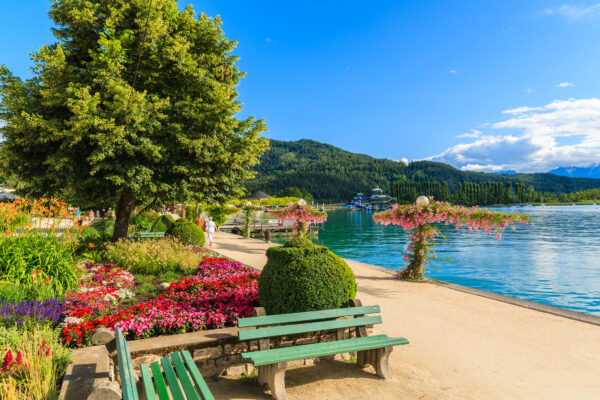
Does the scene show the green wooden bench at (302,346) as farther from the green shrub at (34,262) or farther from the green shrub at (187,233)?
the green shrub at (187,233)

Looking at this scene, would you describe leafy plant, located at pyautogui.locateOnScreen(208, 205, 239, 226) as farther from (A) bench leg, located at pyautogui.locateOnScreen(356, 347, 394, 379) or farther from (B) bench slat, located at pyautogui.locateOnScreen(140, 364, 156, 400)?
(B) bench slat, located at pyautogui.locateOnScreen(140, 364, 156, 400)

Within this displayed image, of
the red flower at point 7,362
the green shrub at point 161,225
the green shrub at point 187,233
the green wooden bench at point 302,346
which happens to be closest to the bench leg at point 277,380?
the green wooden bench at point 302,346

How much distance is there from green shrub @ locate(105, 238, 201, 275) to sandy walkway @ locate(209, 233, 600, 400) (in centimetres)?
535

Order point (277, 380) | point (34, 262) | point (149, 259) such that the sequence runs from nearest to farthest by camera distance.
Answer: point (277, 380), point (34, 262), point (149, 259)

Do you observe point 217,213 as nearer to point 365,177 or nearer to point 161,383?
point 161,383

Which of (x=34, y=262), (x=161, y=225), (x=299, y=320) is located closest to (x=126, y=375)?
(x=299, y=320)

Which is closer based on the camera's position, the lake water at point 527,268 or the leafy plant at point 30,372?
the leafy plant at point 30,372

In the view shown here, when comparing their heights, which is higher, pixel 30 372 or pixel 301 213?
pixel 301 213

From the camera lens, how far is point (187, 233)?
14.2 meters

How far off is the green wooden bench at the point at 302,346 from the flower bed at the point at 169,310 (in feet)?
3.62

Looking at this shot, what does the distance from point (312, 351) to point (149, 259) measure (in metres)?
6.69

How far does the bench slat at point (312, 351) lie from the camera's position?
3.46m

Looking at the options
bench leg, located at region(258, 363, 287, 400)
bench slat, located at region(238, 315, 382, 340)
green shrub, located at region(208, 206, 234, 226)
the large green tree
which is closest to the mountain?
green shrub, located at region(208, 206, 234, 226)

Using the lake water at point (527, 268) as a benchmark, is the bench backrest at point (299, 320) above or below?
above
